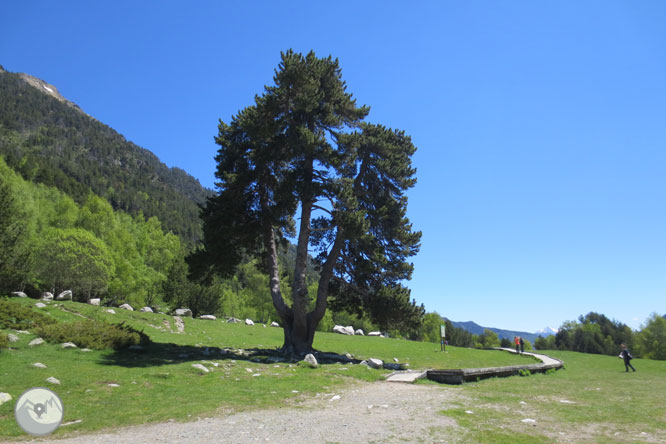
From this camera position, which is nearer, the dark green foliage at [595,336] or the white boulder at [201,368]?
the white boulder at [201,368]

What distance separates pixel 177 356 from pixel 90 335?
394 cm

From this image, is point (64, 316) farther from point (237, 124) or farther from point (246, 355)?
point (237, 124)

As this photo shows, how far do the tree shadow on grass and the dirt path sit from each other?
7670 millimetres

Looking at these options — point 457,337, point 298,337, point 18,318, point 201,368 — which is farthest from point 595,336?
point 18,318

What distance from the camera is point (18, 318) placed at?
16672 millimetres

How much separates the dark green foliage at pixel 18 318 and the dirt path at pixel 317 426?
1324cm

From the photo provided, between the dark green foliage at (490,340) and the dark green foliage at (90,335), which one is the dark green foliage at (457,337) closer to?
the dark green foliage at (490,340)

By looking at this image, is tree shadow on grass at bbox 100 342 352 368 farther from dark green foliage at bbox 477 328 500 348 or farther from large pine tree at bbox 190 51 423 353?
dark green foliage at bbox 477 328 500 348

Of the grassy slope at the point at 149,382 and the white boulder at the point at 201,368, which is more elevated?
the white boulder at the point at 201,368

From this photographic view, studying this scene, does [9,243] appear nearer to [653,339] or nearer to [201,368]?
[201,368]

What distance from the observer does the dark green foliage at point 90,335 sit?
1522 cm

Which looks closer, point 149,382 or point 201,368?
point 149,382

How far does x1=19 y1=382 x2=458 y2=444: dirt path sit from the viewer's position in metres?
6.26

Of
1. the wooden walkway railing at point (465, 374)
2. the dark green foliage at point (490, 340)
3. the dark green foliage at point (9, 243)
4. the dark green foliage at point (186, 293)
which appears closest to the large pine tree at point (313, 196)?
the wooden walkway railing at point (465, 374)
